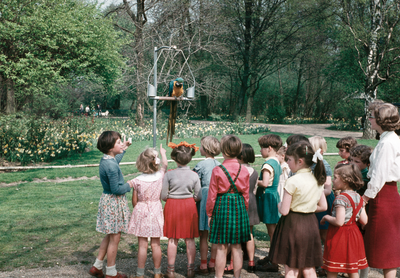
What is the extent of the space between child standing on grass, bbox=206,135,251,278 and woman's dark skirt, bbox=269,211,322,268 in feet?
1.50

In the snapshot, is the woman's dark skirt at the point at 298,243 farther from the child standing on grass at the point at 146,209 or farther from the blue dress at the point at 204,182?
the child standing on grass at the point at 146,209

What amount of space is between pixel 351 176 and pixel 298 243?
0.74m

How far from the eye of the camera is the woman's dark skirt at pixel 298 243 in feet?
9.09

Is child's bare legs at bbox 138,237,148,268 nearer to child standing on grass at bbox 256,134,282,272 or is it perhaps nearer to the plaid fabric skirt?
the plaid fabric skirt

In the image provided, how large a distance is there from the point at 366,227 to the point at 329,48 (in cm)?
3243

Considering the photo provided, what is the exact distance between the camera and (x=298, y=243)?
2766 mm

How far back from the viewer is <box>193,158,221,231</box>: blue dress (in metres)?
3.61

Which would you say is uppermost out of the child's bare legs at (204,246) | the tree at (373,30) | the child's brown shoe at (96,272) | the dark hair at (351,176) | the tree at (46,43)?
the tree at (373,30)

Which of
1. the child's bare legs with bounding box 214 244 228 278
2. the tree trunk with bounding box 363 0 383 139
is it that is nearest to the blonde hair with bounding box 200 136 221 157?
the child's bare legs with bounding box 214 244 228 278

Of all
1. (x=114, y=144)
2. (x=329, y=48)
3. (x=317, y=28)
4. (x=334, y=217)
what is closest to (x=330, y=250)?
(x=334, y=217)

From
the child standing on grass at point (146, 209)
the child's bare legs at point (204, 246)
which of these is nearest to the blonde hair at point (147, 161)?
the child standing on grass at point (146, 209)

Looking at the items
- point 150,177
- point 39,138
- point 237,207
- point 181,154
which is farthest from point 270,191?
point 39,138

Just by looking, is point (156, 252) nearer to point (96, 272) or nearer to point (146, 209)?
point (146, 209)

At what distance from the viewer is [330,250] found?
287cm
